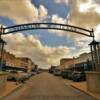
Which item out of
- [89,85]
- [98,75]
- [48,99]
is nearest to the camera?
[48,99]

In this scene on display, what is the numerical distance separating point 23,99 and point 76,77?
23.8m

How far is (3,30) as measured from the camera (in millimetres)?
22703

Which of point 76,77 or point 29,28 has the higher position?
point 29,28

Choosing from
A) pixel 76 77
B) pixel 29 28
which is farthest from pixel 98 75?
pixel 76 77

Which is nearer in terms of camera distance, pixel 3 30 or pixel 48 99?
pixel 48 99

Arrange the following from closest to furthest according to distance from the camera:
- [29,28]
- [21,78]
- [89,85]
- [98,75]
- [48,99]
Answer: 1. [48,99]
2. [98,75]
3. [89,85]
4. [29,28]
5. [21,78]

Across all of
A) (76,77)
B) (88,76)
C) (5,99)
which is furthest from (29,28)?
(76,77)

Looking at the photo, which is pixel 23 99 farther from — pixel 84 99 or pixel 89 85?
pixel 89 85

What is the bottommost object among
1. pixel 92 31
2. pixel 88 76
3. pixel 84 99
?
pixel 84 99

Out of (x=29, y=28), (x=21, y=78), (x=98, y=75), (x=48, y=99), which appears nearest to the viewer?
(x=48, y=99)

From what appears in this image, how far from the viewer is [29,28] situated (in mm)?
22688

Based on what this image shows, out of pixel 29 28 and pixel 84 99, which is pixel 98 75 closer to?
pixel 84 99

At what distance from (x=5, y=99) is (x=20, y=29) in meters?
10.9

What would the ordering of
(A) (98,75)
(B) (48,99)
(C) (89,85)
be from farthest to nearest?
(C) (89,85), (A) (98,75), (B) (48,99)
